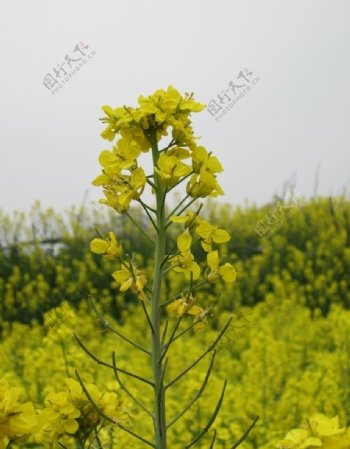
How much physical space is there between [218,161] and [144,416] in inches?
119

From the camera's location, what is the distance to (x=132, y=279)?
6.12ft

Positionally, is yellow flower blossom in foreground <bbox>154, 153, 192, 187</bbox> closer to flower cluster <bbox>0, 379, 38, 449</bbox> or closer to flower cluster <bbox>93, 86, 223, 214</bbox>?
flower cluster <bbox>93, 86, 223, 214</bbox>

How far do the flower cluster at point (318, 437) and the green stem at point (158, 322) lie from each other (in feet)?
1.60

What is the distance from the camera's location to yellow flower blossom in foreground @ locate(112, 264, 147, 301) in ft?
6.04

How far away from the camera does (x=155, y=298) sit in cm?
187

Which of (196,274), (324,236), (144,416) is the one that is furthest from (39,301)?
(196,274)

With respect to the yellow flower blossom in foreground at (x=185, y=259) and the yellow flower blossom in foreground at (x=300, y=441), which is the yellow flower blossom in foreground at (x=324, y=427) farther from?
the yellow flower blossom in foreground at (x=185, y=259)

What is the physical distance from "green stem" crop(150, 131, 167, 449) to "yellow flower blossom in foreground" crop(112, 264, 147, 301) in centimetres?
4

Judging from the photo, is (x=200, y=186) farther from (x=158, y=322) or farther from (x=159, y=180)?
(x=158, y=322)

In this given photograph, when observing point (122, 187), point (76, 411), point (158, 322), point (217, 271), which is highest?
point (122, 187)

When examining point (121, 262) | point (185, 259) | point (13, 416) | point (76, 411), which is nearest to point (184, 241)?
point (185, 259)

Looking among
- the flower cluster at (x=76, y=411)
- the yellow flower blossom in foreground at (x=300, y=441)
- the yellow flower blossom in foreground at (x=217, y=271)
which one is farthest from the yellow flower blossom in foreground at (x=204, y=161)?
the yellow flower blossom in foreground at (x=300, y=441)

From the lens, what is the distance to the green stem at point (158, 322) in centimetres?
181

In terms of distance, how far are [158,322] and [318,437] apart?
59cm
